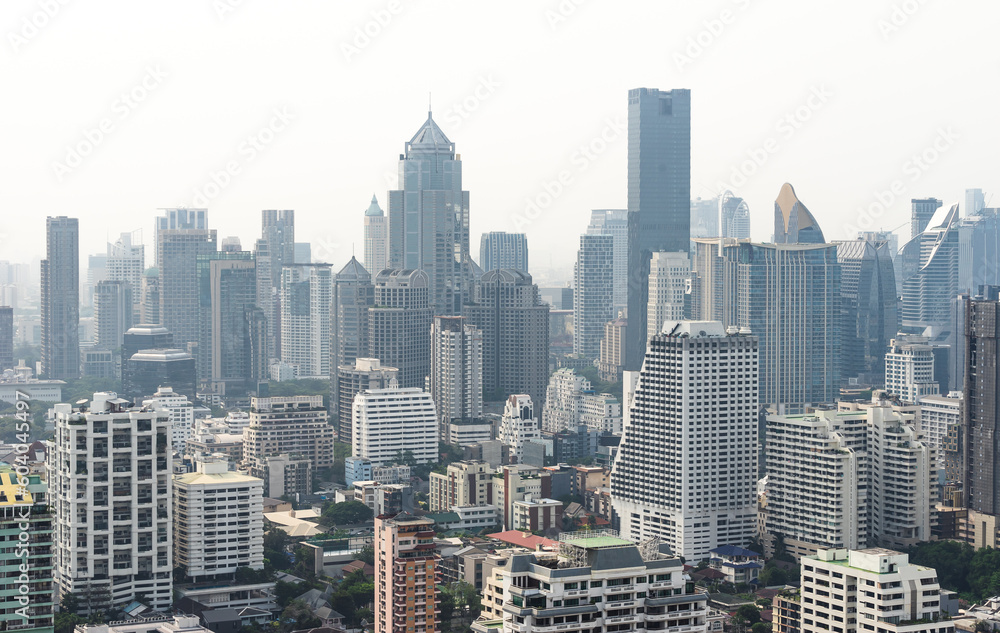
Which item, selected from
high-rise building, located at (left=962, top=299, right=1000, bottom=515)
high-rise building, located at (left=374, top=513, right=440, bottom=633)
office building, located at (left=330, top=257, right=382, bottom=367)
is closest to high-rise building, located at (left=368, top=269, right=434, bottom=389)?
office building, located at (left=330, top=257, right=382, bottom=367)

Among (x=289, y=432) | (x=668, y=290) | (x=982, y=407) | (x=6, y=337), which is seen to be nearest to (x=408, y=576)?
(x=982, y=407)

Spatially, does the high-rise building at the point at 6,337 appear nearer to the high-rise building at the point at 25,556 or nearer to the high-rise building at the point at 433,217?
the high-rise building at the point at 433,217

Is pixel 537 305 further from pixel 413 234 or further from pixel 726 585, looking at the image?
pixel 726 585

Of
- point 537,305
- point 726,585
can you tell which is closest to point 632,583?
point 726,585

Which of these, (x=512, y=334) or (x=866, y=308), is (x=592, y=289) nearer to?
(x=866, y=308)

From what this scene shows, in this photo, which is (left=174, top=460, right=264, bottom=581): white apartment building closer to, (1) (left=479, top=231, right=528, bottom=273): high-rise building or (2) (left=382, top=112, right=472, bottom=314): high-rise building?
(2) (left=382, top=112, right=472, bottom=314): high-rise building

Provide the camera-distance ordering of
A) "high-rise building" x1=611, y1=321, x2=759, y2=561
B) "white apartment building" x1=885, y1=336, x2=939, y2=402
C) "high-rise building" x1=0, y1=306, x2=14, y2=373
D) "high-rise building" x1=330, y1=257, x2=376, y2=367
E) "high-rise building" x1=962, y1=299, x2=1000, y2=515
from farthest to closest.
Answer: "high-rise building" x1=0, y1=306, x2=14, y2=373 < "high-rise building" x1=330, y1=257, x2=376, y2=367 < "white apartment building" x1=885, y1=336, x2=939, y2=402 < "high-rise building" x1=962, y1=299, x2=1000, y2=515 < "high-rise building" x1=611, y1=321, x2=759, y2=561
